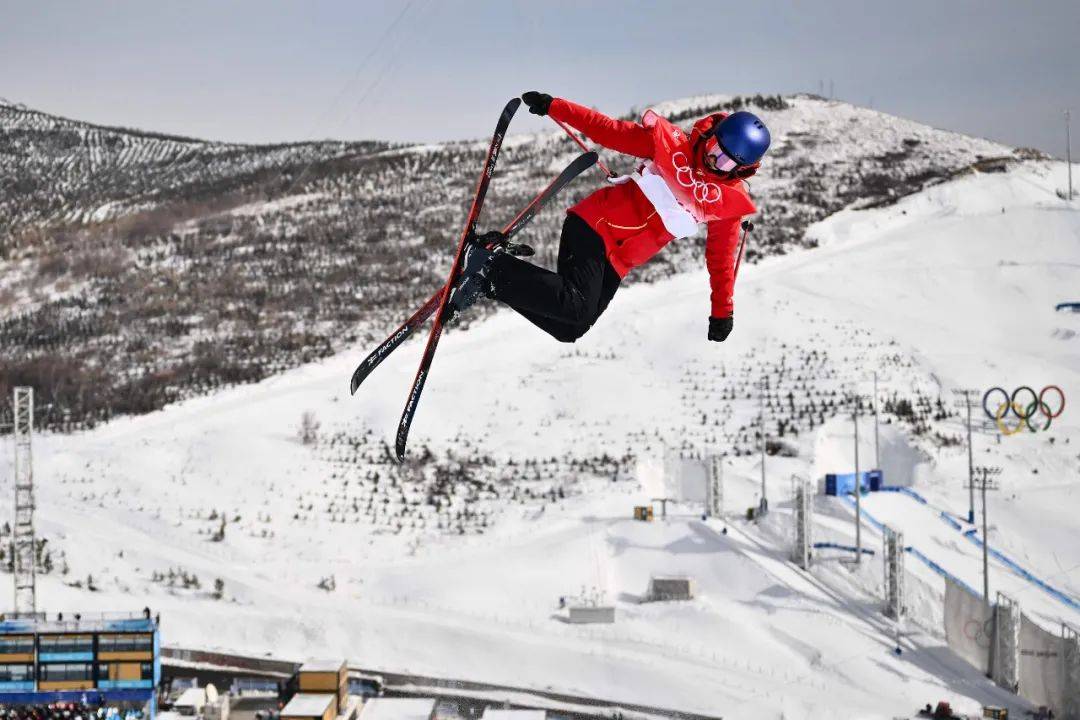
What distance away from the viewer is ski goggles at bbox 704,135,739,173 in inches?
346

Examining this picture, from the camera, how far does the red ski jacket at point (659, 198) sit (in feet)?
28.9

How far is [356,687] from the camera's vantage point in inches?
1177

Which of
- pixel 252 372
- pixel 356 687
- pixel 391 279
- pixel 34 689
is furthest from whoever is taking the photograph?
pixel 391 279

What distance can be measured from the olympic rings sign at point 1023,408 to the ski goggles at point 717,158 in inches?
1803

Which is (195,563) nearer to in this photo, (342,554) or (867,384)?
(342,554)

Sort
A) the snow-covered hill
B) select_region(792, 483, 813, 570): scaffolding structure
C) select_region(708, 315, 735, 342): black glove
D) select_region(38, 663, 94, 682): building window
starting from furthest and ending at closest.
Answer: the snow-covered hill, select_region(792, 483, 813, 570): scaffolding structure, select_region(38, 663, 94, 682): building window, select_region(708, 315, 735, 342): black glove

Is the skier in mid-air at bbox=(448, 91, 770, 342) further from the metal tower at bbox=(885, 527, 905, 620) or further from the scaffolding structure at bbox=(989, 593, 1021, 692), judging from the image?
the metal tower at bbox=(885, 527, 905, 620)

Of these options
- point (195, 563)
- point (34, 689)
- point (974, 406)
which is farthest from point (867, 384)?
point (34, 689)

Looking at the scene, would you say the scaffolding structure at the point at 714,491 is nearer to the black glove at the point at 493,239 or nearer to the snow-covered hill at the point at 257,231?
the snow-covered hill at the point at 257,231

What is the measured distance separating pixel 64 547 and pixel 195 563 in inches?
170

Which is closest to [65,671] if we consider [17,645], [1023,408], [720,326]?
[17,645]

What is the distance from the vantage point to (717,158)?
881 centimetres

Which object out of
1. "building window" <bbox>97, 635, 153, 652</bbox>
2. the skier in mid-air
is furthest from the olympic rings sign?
the skier in mid-air

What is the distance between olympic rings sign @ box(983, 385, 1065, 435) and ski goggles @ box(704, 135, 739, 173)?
4581 centimetres
